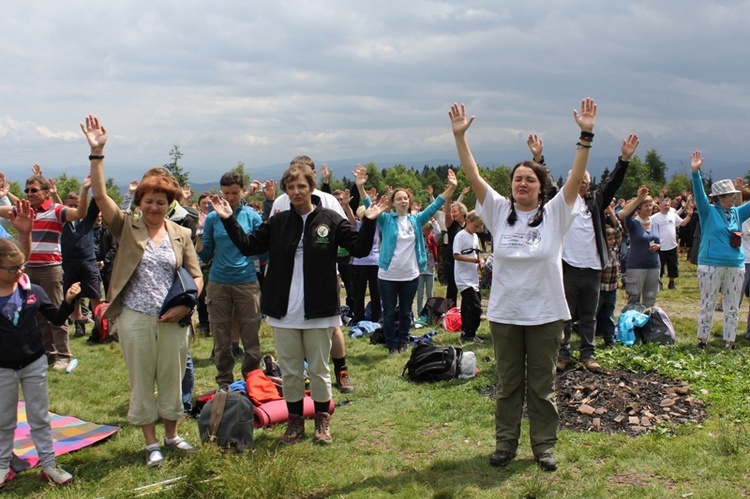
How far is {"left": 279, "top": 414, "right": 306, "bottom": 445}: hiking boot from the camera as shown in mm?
5055

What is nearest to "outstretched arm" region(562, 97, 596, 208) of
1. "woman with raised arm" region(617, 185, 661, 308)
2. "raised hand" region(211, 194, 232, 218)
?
"raised hand" region(211, 194, 232, 218)

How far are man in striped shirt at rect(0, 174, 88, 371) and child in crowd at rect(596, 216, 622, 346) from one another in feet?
22.3

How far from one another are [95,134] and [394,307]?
15.9 ft

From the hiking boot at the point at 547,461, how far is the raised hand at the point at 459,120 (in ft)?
8.05

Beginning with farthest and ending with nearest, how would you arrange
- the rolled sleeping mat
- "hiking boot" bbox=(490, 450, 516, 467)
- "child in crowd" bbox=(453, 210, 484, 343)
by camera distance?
"child in crowd" bbox=(453, 210, 484, 343) → the rolled sleeping mat → "hiking boot" bbox=(490, 450, 516, 467)

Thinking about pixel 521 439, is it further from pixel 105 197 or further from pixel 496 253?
pixel 105 197

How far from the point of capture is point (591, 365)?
6.74 metres

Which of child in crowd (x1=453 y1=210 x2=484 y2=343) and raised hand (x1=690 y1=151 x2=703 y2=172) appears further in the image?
child in crowd (x1=453 y1=210 x2=484 y2=343)

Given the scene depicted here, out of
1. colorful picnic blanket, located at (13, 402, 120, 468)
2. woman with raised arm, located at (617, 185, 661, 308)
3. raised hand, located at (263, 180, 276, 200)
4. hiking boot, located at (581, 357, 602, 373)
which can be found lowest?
colorful picnic blanket, located at (13, 402, 120, 468)

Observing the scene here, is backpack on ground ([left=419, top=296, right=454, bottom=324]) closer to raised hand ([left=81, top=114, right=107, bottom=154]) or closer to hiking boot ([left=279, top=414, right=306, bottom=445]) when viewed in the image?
hiking boot ([left=279, top=414, right=306, bottom=445])

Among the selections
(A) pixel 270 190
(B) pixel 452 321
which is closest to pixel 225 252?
(A) pixel 270 190

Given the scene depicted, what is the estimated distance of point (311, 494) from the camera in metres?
4.12

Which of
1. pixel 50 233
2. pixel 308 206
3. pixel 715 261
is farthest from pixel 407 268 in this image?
pixel 50 233

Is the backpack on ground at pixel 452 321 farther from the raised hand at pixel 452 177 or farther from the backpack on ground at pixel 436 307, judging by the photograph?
the raised hand at pixel 452 177
